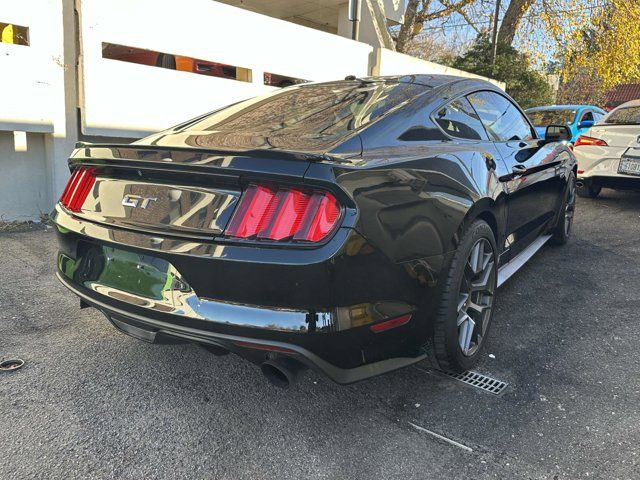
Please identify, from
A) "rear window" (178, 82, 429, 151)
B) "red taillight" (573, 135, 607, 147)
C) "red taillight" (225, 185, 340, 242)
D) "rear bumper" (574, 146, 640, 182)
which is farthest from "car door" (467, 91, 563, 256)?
"red taillight" (573, 135, 607, 147)

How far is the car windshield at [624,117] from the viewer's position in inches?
261

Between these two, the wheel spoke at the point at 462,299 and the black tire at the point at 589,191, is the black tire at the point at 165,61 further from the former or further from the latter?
the black tire at the point at 589,191

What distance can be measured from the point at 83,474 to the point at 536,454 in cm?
176

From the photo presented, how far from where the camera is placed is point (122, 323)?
2.20 meters

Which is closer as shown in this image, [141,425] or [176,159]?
[176,159]

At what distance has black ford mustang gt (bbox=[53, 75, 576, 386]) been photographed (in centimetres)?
179

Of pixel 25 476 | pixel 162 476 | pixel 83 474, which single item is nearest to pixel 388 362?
pixel 162 476

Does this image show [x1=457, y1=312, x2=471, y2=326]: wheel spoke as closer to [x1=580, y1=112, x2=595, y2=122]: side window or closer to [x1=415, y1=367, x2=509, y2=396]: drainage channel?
[x1=415, y1=367, x2=509, y2=396]: drainage channel

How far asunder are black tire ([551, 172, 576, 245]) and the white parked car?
179cm

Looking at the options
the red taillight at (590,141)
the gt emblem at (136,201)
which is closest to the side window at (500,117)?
the gt emblem at (136,201)

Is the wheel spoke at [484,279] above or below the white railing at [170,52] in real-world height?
below

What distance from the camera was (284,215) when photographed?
5.91 ft

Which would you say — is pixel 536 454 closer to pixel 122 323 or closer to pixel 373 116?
pixel 373 116

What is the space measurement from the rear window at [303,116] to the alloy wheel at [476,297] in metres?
0.89
